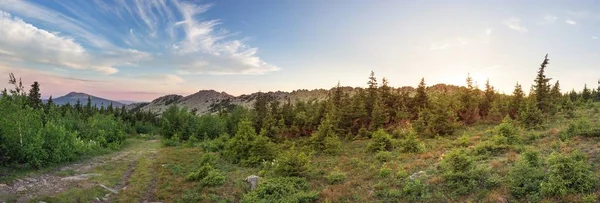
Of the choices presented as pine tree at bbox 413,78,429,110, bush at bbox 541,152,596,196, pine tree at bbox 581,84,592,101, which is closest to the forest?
Result: bush at bbox 541,152,596,196

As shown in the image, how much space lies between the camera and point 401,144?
29.0 meters

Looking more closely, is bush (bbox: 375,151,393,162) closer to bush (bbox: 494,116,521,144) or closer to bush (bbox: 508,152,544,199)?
bush (bbox: 494,116,521,144)

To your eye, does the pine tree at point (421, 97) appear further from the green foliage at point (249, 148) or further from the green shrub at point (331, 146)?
the green foliage at point (249, 148)

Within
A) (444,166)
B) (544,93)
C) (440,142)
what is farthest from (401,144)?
(544,93)

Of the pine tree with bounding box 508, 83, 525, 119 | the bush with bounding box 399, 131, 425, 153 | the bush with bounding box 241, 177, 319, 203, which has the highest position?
the pine tree with bounding box 508, 83, 525, 119

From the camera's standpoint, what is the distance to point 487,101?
47.6 metres

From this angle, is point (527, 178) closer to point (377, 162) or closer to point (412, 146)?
point (377, 162)

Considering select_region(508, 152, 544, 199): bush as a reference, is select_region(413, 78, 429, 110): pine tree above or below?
above

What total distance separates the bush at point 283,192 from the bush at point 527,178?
953 centimetres

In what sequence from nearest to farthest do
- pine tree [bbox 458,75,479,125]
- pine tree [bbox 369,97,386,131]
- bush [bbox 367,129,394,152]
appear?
bush [bbox 367,129,394,152] → pine tree [bbox 369,97,386,131] → pine tree [bbox 458,75,479,125]

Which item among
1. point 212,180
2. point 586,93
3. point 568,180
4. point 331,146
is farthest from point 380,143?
point 586,93

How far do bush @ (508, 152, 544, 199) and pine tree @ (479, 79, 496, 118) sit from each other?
104ft

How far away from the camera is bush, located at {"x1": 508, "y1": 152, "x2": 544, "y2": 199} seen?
14109mm

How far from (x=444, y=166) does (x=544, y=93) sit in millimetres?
30007
